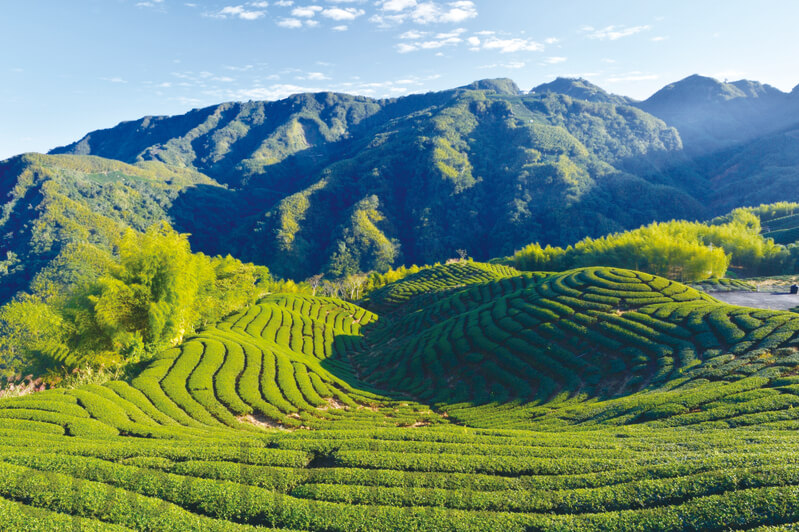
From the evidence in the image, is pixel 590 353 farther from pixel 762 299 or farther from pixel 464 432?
pixel 762 299

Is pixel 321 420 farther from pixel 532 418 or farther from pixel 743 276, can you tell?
pixel 743 276

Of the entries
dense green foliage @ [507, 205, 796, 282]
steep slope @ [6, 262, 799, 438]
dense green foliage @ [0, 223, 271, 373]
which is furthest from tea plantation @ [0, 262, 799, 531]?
dense green foliage @ [507, 205, 796, 282]

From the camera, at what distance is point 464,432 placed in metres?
19.0

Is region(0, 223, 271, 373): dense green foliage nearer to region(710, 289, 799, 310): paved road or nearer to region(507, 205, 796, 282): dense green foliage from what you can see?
region(710, 289, 799, 310): paved road

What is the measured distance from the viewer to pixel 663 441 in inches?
630

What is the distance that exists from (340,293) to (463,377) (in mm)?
113077

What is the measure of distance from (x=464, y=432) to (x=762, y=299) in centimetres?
5015

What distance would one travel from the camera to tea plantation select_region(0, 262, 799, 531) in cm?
1138

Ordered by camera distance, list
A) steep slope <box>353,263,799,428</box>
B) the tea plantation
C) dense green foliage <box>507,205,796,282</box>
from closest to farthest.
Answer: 1. the tea plantation
2. steep slope <box>353,263,799,428</box>
3. dense green foliage <box>507,205,796,282</box>

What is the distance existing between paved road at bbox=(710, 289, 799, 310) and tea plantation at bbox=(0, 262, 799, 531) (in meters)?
9.55

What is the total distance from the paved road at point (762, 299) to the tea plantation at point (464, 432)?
9548 millimetres

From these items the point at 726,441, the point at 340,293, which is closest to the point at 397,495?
the point at 726,441

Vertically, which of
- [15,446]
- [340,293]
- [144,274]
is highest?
[144,274]

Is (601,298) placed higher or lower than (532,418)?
higher
